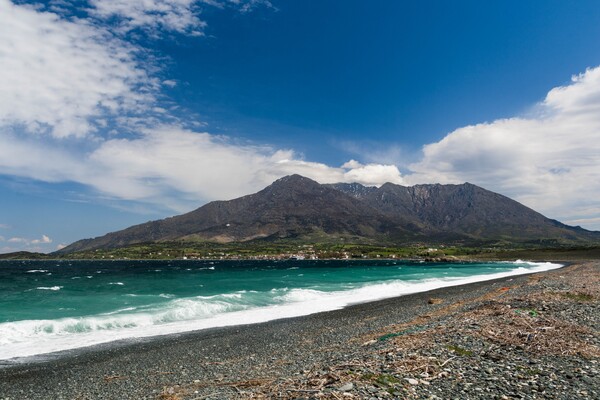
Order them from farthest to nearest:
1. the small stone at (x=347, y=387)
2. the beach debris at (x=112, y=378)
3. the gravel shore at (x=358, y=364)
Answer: the beach debris at (x=112, y=378) < the gravel shore at (x=358, y=364) < the small stone at (x=347, y=387)

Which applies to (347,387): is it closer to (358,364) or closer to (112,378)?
(358,364)

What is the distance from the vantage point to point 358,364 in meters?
10.3

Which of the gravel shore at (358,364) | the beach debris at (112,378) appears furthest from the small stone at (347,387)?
the beach debris at (112,378)

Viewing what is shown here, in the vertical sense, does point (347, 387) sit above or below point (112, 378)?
above

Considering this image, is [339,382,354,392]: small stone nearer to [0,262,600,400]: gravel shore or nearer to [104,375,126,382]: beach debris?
[0,262,600,400]: gravel shore

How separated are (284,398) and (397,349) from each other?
5.17 m

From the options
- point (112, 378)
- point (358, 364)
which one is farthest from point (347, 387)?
point (112, 378)

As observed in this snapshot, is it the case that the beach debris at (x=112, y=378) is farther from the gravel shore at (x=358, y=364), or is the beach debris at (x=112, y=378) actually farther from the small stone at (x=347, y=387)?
the small stone at (x=347, y=387)

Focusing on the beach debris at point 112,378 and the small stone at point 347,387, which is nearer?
the small stone at point 347,387

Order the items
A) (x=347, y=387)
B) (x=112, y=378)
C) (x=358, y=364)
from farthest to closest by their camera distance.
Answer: (x=112, y=378), (x=358, y=364), (x=347, y=387)

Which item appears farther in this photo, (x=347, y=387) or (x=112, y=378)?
(x=112, y=378)

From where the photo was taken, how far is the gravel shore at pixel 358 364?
847 cm

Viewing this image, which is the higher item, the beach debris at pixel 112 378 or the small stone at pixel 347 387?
the small stone at pixel 347 387

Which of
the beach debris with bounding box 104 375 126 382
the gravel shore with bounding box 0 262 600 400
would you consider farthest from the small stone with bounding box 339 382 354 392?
the beach debris with bounding box 104 375 126 382
